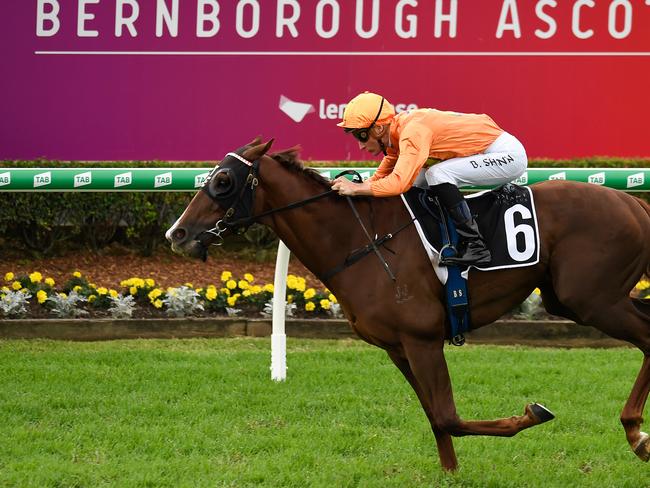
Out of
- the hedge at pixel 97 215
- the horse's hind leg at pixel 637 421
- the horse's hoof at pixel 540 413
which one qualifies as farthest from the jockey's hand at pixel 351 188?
the hedge at pixel 97 215

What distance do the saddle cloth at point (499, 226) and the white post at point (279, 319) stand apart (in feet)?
5.10

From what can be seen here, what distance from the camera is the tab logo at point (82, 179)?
22.4ft

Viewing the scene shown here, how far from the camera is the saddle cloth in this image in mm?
4983

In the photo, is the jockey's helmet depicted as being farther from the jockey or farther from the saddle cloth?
the saddle cloth

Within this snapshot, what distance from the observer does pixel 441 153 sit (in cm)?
508

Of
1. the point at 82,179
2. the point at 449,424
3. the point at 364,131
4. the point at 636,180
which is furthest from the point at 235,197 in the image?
the point at 636,180

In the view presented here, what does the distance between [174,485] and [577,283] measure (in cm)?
194

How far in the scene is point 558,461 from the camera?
5.31m

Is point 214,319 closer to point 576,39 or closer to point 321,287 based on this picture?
point 321,287

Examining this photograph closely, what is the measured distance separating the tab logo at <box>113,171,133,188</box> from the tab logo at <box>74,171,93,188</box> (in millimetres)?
149

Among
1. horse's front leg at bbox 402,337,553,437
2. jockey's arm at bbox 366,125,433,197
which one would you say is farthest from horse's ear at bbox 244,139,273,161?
horse's front leg at bbox 402,337,553,437

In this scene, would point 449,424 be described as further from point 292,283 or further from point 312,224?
point 292,283

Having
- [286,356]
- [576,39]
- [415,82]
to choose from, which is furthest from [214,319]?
[576,39]

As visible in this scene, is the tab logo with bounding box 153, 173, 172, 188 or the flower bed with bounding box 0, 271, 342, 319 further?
the flower bed with bounding box 0, 271, 342, 319
